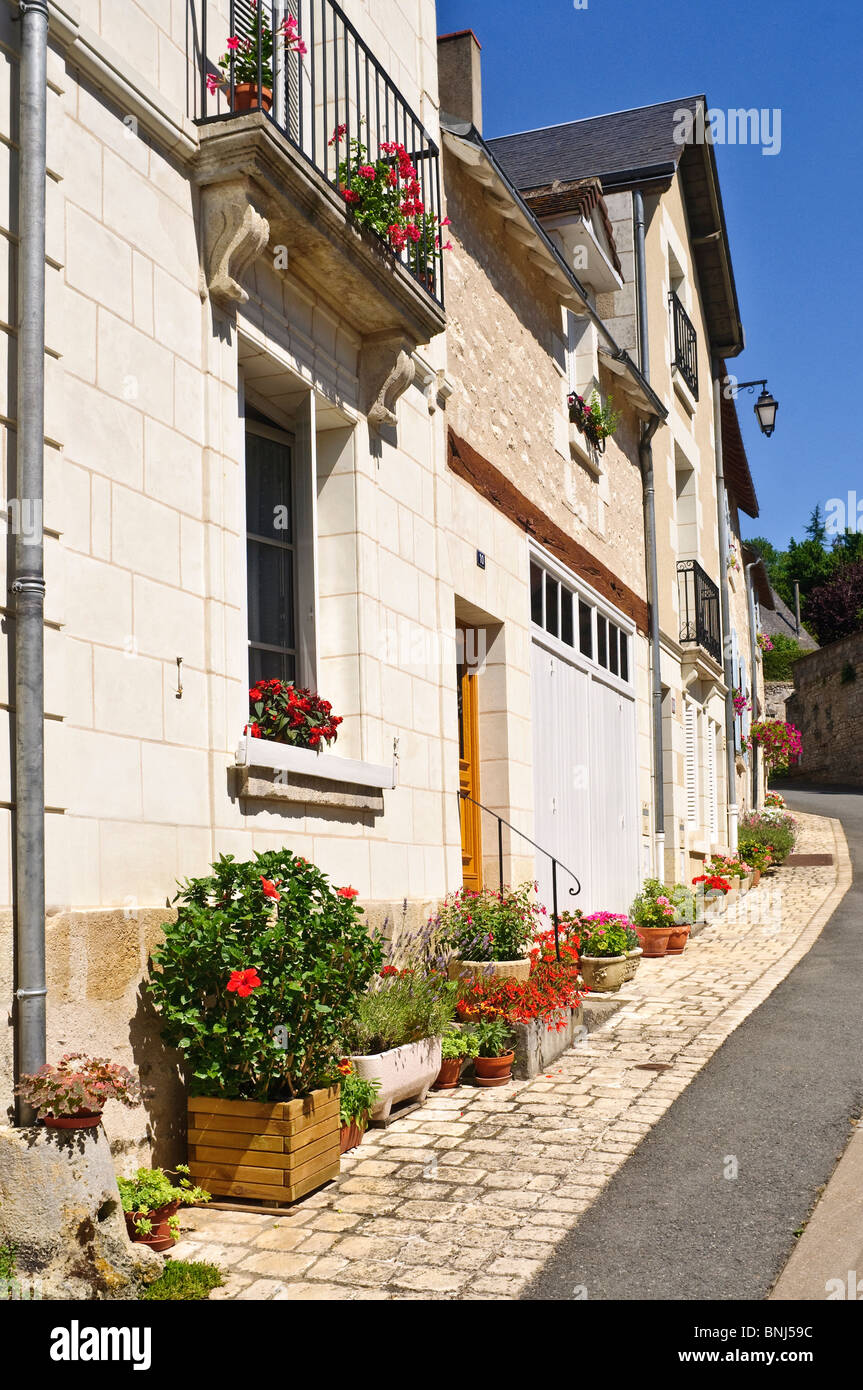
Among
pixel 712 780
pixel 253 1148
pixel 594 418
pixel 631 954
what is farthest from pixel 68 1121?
pixel 712 780

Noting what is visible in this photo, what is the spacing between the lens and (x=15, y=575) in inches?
162

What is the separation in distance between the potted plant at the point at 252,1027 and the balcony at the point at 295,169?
2.70 metres

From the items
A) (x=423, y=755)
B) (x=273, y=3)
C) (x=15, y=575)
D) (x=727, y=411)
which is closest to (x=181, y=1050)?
(x=15, y=575)

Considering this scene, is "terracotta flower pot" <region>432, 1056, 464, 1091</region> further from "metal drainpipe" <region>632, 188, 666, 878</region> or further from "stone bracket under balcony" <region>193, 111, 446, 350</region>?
"metal drainpipe" <region>632, 188, 666, 878</region>

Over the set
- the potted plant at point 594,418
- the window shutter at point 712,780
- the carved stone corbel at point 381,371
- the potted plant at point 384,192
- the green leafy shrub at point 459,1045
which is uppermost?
the potted plant at point 594,418

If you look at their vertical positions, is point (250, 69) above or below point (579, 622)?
above

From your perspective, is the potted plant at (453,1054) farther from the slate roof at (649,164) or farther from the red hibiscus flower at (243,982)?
the slate roof at (649,164)

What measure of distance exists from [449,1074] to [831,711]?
31821mm

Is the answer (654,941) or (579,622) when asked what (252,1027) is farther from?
(654,941)

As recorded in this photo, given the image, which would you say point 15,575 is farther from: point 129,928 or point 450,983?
point 450,983

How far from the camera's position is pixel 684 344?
17.8 m

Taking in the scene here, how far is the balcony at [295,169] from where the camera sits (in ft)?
17.9

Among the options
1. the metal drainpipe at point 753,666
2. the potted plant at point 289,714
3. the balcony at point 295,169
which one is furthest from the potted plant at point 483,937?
the metal drainpipe at point 753,666
